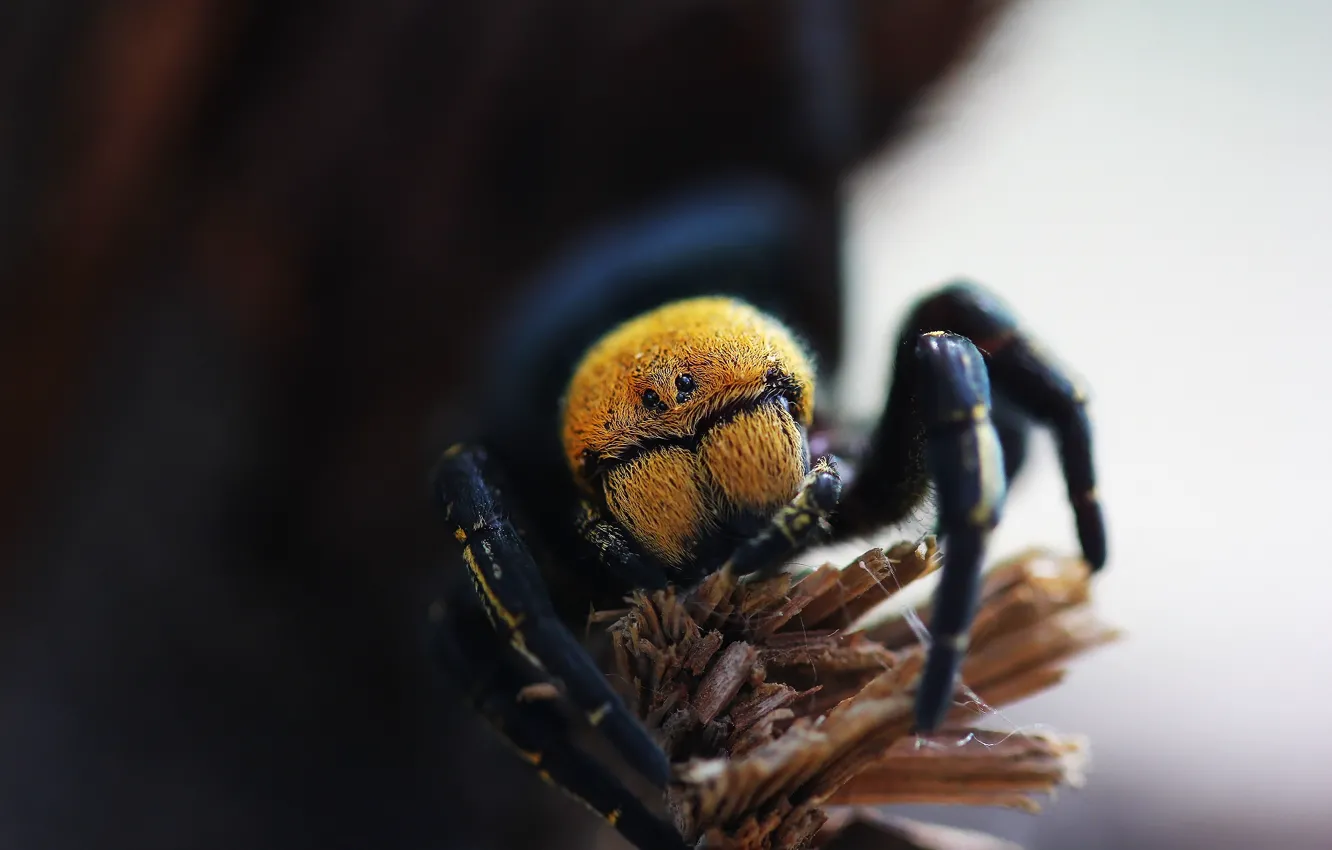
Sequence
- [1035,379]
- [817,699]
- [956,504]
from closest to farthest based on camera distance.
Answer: [956,504] → [817,699] → [1035,379]

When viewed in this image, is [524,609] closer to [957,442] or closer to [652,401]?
[652,401]

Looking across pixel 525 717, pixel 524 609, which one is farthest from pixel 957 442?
pixel 525 717

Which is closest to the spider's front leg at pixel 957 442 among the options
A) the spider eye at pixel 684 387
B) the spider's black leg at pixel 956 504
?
the spider's black leg at pixel 956 504

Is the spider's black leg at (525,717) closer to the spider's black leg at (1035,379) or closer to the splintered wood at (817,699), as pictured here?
the splintered wood at (817,699)

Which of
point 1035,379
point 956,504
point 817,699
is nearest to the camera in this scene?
point 956,504


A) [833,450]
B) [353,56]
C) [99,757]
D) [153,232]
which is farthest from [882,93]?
[99,757]

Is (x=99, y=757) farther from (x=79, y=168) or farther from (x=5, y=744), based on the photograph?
(x=79, y=168)
